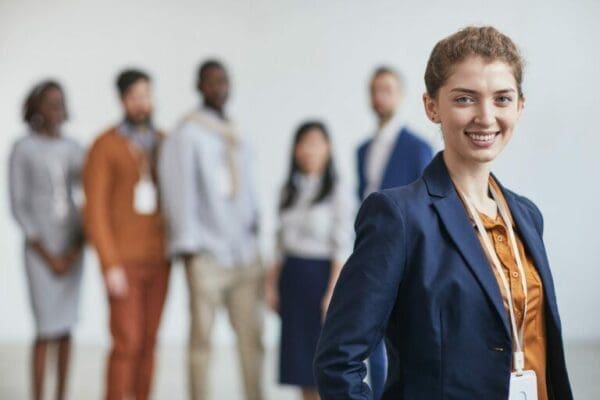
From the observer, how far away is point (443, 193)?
141 cm

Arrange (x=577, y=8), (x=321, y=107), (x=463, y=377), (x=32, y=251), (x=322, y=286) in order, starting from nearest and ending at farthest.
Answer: (x=463, y=377)
(x=322, y=286)
(x=32, y=251)
(x=577, y=8)
(x=321, y=107)

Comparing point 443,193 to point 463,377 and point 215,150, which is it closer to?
point 463,377

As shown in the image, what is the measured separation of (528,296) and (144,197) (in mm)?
2954

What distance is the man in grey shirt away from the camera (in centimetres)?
408

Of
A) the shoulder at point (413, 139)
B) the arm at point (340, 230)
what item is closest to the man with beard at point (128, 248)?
the arm at point (340, 230)

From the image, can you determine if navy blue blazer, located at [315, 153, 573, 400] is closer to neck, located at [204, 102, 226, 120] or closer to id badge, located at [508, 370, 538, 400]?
id badge, located at [508, 370, 538, 400]

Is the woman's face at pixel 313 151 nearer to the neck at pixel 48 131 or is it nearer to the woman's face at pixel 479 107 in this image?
the neck at pixel 48 131

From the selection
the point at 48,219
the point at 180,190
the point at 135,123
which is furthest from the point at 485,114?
the point at 48,219

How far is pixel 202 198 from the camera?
13.6ft

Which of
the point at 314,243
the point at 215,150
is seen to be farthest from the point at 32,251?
the point at 314,243

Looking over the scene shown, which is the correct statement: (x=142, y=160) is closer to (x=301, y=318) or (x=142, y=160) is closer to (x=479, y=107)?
(x=301, y=318)

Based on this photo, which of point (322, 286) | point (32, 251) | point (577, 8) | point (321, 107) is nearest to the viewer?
point (322, 286)

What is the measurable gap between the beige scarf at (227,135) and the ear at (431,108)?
278 centimetres

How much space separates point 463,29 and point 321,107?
17.2 ft
